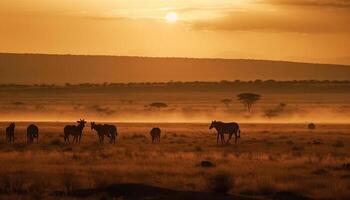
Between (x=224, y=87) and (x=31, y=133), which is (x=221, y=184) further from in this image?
(x=224, y=87)

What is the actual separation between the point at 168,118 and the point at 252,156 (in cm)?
7496

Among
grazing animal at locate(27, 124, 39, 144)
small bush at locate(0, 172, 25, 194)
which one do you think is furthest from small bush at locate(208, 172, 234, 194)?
grazing animal at locate(27, 124, 39, 144)

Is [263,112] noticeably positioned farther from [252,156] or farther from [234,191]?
[234,191]

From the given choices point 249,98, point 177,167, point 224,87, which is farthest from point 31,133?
point 224,87

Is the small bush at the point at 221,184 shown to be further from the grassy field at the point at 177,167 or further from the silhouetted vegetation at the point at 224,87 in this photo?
the silhouetted vegetation at the point at 224,87

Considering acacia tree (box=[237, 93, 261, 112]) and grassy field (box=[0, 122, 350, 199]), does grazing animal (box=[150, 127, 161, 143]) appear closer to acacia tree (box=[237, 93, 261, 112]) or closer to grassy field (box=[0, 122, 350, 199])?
grassy field (box=[0, 122, 350, 199])

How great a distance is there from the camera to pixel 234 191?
23422mm

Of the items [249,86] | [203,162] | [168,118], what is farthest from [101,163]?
[249,86]

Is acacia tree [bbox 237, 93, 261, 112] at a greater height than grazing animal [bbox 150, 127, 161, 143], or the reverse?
acacia tree [bbox 237, 93, 261, 112]

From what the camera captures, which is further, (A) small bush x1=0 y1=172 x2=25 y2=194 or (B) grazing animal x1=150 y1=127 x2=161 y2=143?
(B) grazing animal x1=150 y1=127 x2=161 y2=143

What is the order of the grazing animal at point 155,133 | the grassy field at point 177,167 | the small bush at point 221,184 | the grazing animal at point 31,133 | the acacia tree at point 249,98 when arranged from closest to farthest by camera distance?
the small bush at point 221,184
the grassy field at point 177,167
the grazing animal at point 31,133
the grazing animal at point 155,133
the acacia tree at point 249,98

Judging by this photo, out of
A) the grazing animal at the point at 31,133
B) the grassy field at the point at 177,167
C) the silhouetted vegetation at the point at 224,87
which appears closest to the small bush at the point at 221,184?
the grassy field at the point at 177,167

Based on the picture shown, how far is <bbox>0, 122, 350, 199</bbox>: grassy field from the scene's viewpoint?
2373cm

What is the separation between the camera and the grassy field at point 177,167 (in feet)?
77.9
